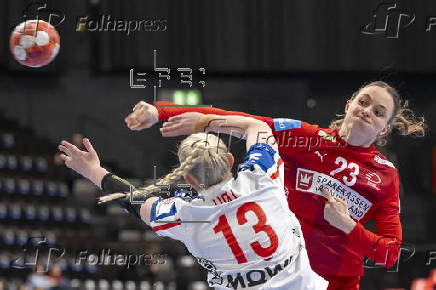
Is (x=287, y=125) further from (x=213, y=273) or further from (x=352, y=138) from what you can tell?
(x=213, y=273)

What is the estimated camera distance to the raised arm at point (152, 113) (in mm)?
3676

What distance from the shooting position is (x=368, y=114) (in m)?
4.25

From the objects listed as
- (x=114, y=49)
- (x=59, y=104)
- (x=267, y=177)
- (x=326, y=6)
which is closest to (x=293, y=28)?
(x=326, y=6)

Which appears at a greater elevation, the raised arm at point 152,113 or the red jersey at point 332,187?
the raised arm at point 152,113

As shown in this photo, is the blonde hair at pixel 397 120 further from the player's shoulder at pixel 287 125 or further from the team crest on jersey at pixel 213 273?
the team crest on jersey at pixel 213 273

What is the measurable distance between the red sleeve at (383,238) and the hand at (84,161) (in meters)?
1.47

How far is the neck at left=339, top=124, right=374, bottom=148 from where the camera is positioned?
4363 millimetres

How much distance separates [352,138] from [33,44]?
9.70 feet

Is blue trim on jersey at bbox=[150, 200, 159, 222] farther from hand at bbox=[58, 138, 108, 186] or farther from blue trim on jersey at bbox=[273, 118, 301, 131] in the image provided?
blue trim on jersey at bbox=[273, 118, 301, 131]

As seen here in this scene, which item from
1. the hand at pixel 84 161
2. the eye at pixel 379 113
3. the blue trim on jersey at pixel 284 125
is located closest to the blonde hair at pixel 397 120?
the eye at pixel 379 113

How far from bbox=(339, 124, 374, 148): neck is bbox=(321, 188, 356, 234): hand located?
455mm

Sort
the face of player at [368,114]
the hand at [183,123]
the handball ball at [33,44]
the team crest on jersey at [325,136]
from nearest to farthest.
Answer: the hand at [183,123] < the face of player at [368,114] < the team crest on jersey at [325,136] < the handball ball at [33,44]

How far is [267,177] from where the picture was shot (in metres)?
3.40

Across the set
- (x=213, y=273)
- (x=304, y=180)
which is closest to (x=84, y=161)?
(x=213, y=273)
